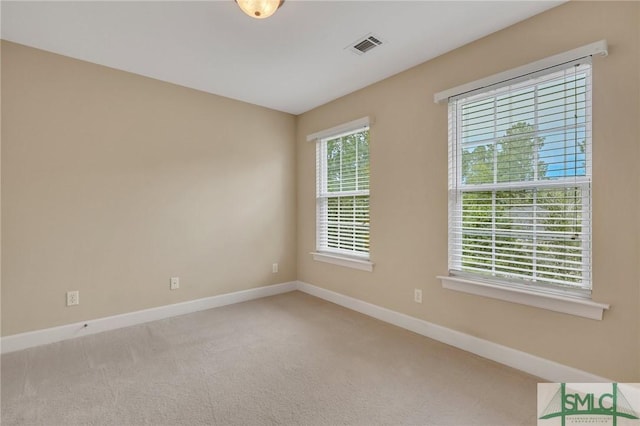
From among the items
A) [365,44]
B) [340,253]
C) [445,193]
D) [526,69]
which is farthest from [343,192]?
[526,69]

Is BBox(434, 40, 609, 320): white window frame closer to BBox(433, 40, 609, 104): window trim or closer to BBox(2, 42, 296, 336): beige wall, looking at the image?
BBox(433, 40, 609, 104): window trim

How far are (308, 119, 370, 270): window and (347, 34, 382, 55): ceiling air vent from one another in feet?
2.72

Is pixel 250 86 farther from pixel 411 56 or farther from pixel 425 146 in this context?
pixel 425 146

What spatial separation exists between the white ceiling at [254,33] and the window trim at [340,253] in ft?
1.60

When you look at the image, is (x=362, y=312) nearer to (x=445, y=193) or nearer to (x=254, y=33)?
(x=445, y=193)

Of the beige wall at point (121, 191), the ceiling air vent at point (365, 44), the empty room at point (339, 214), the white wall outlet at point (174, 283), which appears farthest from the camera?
the white wall outlet at point (174, 283)

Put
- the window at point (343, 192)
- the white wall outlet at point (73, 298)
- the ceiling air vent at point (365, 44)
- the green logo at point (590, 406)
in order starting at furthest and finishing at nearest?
the window at point (343, 192) < the white wall outlet at point (73, 298) < the ceiling air vent at point (365, 44) < the green logo at point (590, 406)

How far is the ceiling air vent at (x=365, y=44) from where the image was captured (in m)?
2.40

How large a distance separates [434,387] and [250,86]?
331 centimetres

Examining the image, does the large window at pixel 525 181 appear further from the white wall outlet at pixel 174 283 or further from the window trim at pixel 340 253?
the white wall outlet at pixel 174 283

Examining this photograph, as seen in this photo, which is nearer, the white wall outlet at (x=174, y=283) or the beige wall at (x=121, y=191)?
the beige wall at (x=121, y=191)

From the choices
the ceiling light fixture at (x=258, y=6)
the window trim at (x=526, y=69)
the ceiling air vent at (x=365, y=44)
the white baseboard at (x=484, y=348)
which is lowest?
the white baseboard at (x=484, y=348)

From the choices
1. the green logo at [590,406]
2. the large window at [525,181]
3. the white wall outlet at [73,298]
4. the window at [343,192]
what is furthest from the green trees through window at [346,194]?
the white wall outlet at [73,298]

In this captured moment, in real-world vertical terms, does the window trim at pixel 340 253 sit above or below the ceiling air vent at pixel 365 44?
below
